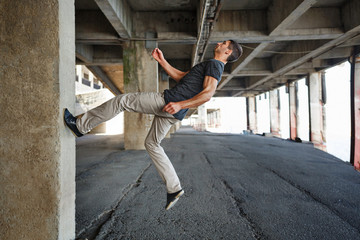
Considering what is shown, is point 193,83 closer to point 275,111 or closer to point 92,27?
point 92,27

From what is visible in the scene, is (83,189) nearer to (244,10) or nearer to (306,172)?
(306,172)

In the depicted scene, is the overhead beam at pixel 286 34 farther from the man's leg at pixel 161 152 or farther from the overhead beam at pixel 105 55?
the man's leg at pixel 161 152

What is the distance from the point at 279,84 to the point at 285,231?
21.3 m

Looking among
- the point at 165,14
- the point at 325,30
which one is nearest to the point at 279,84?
the point at 325,30

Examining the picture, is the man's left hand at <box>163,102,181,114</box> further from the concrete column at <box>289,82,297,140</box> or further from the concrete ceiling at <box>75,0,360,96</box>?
the concrete column at <box>289,82,297,140</box>

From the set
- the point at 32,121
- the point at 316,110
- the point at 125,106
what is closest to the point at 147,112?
the point at 125,106

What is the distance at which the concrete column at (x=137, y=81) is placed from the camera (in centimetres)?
791

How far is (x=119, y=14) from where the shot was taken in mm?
6285

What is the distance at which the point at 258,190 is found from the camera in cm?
358

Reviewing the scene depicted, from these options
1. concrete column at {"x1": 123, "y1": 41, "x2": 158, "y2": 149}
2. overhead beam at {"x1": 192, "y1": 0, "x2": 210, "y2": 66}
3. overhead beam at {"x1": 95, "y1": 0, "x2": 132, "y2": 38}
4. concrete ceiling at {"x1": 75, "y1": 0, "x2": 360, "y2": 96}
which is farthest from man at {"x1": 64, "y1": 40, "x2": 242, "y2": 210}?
concrete column at {"x1": 123, "y1": 41, "x2": 158, "y2": 149}

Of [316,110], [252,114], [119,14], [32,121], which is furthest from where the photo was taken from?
[252,114]

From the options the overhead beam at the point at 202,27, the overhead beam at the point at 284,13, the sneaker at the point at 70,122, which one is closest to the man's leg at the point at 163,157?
the sneaker at the point at 70,122

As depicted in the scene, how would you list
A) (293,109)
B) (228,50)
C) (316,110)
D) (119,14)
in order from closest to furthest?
1. (228,50)
2. (119,14)
3. (316,110)
4. (293,109)

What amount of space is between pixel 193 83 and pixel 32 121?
176 cm
